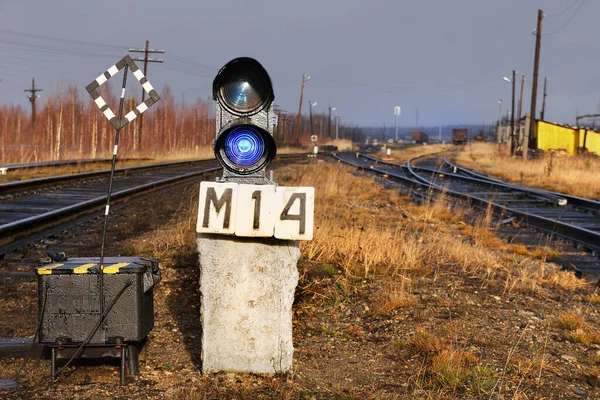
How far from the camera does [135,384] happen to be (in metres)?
4.29

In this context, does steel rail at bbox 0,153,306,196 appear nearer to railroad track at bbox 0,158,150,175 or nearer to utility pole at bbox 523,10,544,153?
Answer: railroad track at bbox 0,158,150,175

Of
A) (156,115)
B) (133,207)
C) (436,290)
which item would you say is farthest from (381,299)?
(156,115)

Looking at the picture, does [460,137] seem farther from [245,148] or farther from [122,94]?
[245,148]

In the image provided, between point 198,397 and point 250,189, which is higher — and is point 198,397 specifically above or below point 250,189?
below

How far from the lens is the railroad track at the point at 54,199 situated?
31.1 feet

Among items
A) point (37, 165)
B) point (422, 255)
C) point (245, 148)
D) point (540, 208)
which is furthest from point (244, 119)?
point (37, 165)

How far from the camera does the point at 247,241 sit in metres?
4.26

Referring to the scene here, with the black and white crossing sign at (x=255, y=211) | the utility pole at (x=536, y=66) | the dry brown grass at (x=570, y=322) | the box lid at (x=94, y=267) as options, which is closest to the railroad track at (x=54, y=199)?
the box lid at (x=94, y=267)

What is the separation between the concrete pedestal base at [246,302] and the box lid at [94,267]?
0.45m

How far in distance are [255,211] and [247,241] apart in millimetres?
219

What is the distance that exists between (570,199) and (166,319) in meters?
12.9

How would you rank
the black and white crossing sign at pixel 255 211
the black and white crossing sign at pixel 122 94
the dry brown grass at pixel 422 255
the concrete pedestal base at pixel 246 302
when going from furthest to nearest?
the dry brown grass at pixel 422 255
the black and white crossing sign at pixel 122 94
the concrete pedestal base at pixel 246 302
the black and white crossing sign at pixel 255 211

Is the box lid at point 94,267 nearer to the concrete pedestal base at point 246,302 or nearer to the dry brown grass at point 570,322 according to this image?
the concrete pedestal base at point 246,302

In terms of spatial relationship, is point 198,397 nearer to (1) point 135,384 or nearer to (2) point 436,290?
(1) point 135,384
